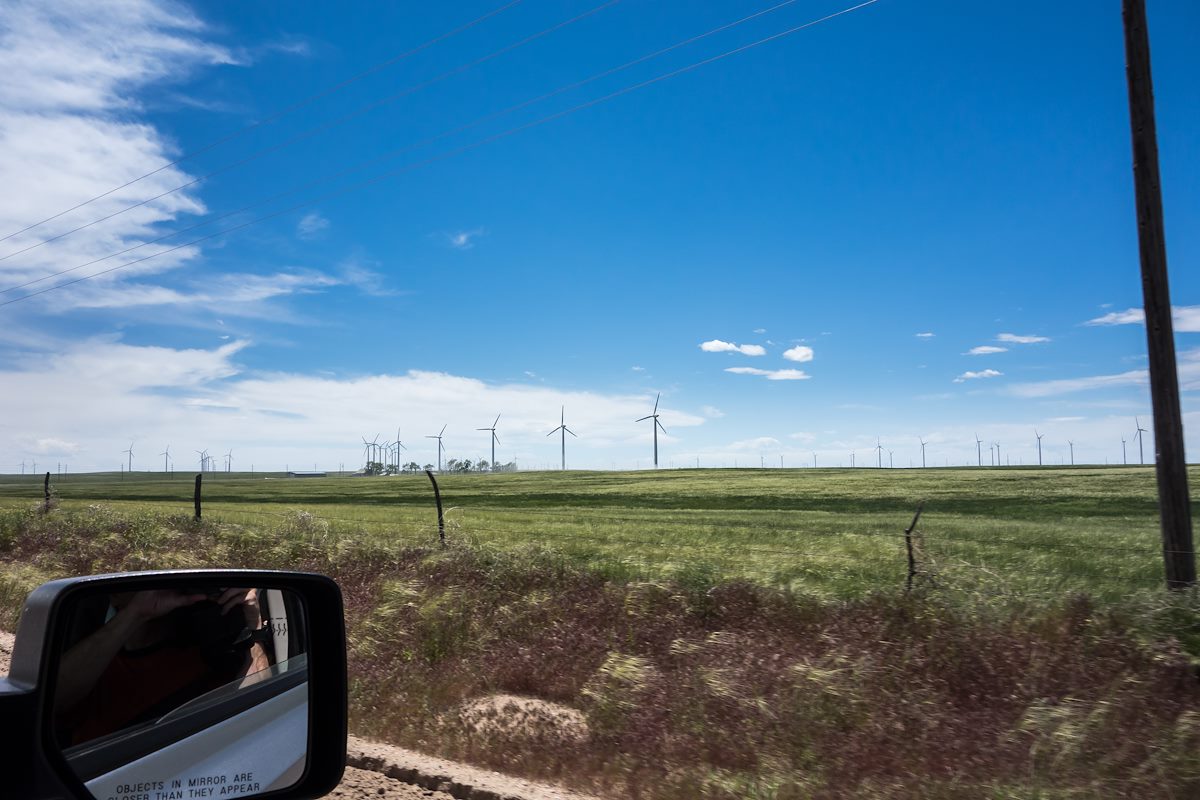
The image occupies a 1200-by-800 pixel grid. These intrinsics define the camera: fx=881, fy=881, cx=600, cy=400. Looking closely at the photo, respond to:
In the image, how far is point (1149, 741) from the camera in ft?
20.4

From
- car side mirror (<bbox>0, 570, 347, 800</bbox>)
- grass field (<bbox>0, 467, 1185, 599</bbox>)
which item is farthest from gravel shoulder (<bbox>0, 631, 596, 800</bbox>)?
grass field (<bbox>0, 467, 1185, 599</bbox>)

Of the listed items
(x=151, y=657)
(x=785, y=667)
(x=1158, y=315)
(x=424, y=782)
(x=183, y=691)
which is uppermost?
(x=1158, y=315)

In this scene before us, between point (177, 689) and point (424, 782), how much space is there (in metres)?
4.51

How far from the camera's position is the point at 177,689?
235 centimetres

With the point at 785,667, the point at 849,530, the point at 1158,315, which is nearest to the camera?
the point at 785,667

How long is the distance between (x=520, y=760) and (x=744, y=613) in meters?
→ 3.64

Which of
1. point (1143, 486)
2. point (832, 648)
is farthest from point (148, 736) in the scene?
point (1143, 486)

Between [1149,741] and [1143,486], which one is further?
[1143,486]

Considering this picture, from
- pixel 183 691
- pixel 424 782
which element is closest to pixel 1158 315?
pixel 424 782

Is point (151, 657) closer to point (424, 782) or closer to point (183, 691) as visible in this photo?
point (183, 691)

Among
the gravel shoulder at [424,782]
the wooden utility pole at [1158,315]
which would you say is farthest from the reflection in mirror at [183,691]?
the wooden utility pole at [1158,315]

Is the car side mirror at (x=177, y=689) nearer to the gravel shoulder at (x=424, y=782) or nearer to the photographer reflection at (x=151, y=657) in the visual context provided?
the photographer reflection at (x=151, y=657)

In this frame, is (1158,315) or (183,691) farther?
→ (1158,315)

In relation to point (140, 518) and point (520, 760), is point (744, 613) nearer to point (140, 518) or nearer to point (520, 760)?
point (520, 760)
